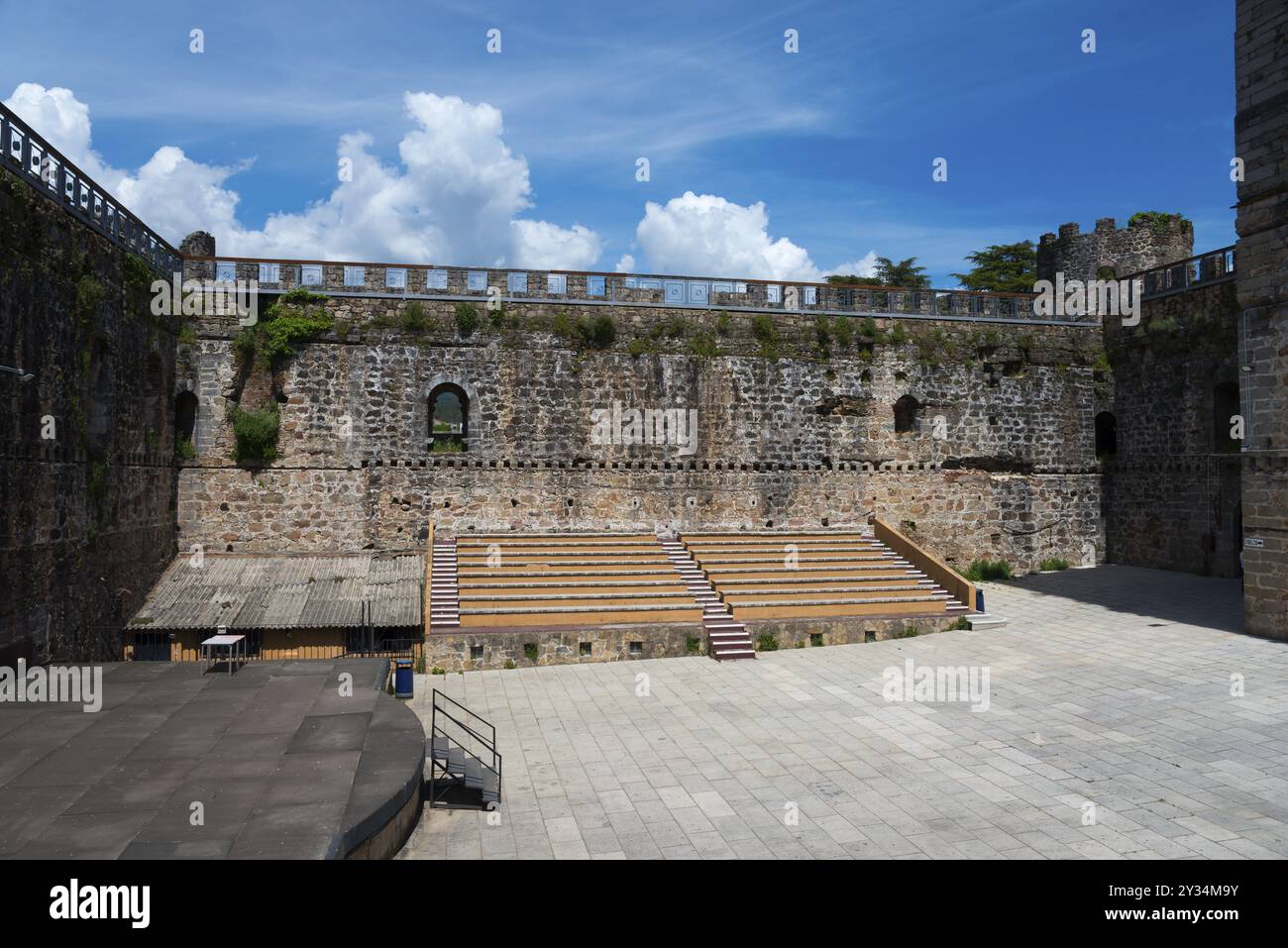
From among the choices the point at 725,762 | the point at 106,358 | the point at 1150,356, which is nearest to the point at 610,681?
the point at 725,762

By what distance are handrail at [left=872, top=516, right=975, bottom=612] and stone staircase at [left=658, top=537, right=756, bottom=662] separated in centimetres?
610

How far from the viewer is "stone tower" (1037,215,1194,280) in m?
28.7

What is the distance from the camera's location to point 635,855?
28.9ft

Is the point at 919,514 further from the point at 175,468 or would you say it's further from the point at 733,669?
the point at 175,468

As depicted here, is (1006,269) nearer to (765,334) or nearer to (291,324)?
(765,334)

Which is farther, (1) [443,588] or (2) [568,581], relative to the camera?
(2) [568,581]

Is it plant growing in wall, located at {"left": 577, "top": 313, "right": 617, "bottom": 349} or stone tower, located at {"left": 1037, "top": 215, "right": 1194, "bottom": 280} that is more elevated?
stone tower, located at {"left": 1037, "top": 215, "right": 1194, "bottom": 280}

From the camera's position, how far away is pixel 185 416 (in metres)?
21.7

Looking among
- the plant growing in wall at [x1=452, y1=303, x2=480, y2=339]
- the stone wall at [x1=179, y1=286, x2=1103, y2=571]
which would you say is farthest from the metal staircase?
the plant growing in wall at [x1=452, y1=303, x2=480, y2=339]

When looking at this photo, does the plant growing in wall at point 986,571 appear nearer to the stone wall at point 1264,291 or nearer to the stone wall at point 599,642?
the stone wall at point 599,642

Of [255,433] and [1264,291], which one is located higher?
[1264,291]

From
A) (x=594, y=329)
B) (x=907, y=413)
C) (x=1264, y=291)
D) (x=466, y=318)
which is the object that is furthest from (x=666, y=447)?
(x=1264, y=291)

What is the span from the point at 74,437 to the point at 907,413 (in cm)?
2150

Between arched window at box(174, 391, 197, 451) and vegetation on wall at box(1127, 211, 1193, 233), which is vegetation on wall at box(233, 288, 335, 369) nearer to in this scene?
arched window at box(174, 391, 197, 451)
